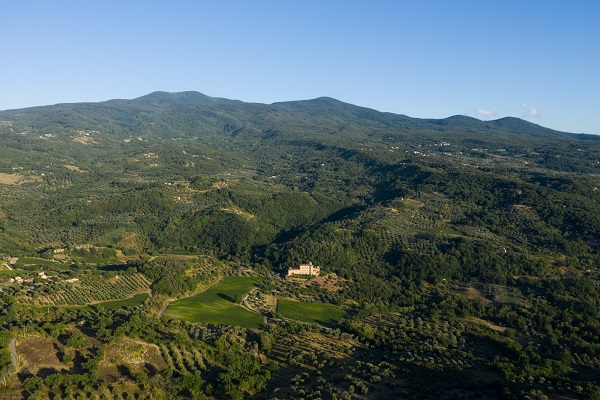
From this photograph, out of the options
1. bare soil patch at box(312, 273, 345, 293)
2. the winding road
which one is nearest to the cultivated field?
bare soil patch at box(312, 273, 345, 293)

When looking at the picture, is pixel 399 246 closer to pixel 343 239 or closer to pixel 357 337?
pixel 343 239

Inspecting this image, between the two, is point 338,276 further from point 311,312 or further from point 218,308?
point 218,308

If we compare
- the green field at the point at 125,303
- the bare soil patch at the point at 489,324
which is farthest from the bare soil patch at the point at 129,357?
the bare soil patch at the point at 489,324

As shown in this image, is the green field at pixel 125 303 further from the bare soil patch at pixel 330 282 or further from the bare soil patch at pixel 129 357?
the bare soil patch at pixel 330 282

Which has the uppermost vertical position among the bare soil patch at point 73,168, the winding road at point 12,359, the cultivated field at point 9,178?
the bare soil patch at point 73,168

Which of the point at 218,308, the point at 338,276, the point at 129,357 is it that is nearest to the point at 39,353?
the point at 129,357

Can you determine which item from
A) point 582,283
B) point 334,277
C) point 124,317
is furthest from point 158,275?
point 582,283

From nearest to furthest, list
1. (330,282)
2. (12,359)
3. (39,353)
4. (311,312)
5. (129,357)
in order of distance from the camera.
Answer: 1. (12,359)
2. (39,353)
3. (129,357)
4. (311,312)
5. (330,282)
